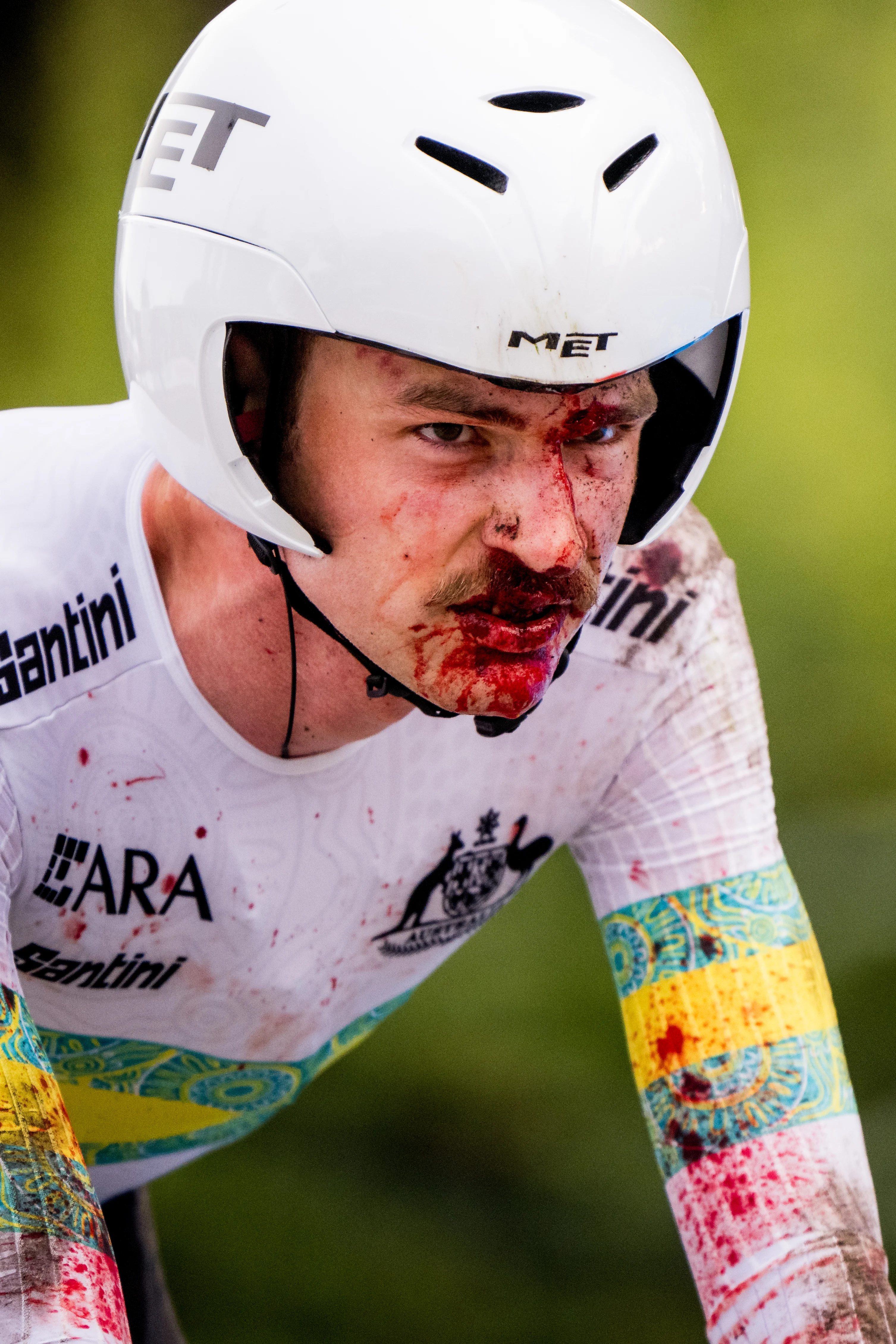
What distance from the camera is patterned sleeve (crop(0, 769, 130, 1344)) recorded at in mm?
854

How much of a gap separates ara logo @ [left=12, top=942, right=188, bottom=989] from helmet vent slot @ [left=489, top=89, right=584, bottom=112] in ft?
2.45

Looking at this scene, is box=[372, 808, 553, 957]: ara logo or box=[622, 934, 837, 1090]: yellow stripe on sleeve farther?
box=[372, 808, 553, 957]: ara logo

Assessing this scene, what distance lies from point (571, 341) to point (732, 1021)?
2.05ft

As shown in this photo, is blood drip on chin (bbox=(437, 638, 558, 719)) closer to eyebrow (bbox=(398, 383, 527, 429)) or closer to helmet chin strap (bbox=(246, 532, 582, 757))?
helmet chin strap (bbox=(246, 532, 582, 757))

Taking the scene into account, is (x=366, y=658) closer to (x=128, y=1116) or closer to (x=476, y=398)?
(x=476, y=398)

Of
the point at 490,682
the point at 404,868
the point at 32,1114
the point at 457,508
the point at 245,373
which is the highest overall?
the point at 245,373

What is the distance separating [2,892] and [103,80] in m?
3.08

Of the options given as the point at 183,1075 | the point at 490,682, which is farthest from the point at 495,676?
the point at 183,1075

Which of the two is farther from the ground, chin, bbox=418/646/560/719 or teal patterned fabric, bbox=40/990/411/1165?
chin, bbox=418/646/560/719

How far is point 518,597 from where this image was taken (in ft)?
3.28

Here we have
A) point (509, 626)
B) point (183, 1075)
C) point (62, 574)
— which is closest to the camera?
point (509, 626)

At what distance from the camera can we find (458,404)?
0.96m

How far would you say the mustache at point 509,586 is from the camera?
3.23 feet

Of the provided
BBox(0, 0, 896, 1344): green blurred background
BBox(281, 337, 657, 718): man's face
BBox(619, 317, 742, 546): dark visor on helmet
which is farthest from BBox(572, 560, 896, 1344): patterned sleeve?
BBox(0, 0, 896, 1344): green blurred background
